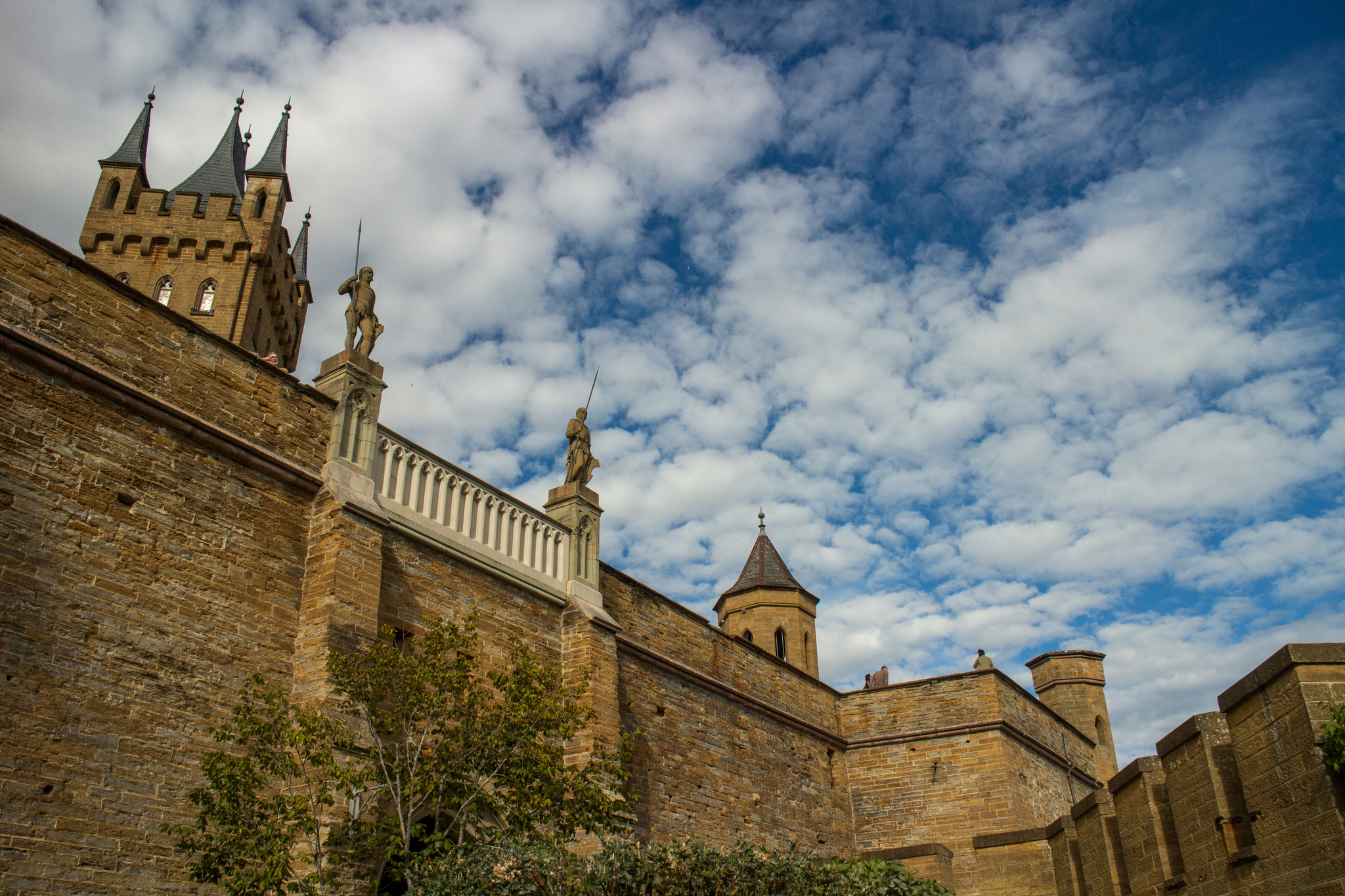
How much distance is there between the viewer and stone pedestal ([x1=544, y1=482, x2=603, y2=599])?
1603cm

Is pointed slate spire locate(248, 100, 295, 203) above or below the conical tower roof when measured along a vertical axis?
above

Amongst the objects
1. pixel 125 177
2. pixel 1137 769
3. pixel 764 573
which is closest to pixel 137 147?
pixel 125 177

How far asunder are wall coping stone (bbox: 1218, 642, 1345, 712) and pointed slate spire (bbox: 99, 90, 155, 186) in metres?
36.1

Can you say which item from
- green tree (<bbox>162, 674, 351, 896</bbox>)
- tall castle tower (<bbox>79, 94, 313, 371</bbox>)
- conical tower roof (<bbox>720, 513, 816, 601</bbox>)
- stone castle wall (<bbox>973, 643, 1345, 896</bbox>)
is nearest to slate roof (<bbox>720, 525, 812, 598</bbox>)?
conical tower roof (<bbox>720, 513, 816, 601</bbox>)

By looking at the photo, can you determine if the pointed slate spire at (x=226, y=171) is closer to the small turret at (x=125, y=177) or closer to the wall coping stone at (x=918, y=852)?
the small turret at (x=125, y=177)

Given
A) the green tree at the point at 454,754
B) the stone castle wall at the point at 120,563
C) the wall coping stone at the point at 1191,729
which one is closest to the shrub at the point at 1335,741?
the wall coping stone at the point at 1191,729

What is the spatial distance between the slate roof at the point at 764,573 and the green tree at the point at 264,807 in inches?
1044

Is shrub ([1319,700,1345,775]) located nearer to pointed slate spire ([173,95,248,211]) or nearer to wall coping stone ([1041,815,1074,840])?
wall coping stone ([1041,815,1074,840])

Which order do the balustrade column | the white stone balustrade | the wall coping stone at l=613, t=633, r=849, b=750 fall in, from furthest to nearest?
the wall coping stone at l=613, t=633, r=849, b=750, the white stone balustrade, the balustrade column

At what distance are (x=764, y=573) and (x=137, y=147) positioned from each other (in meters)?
25.6

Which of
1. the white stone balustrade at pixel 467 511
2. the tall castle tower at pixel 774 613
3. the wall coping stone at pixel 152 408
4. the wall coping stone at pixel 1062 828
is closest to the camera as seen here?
the wall coping stone at pixel 152 408

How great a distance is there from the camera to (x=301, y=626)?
38.0 ft

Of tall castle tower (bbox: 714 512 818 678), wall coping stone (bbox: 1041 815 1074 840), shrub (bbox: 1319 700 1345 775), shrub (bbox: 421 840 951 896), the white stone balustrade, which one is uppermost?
tall castle tower (bbox: 714 512 818 678)

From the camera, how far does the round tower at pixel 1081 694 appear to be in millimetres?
29578
